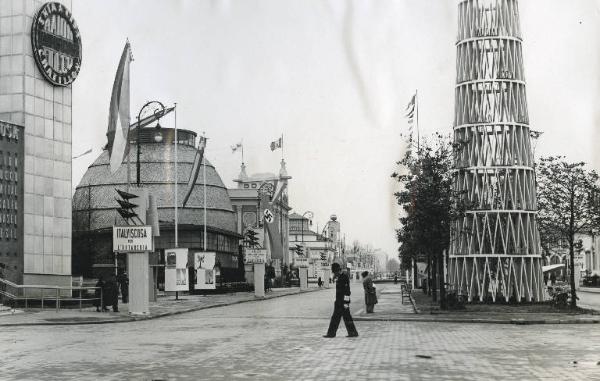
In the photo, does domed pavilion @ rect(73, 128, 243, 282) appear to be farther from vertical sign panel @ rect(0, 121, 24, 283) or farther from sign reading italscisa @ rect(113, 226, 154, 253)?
sign reading italscisa @ rect(113, 226, 154, 253)

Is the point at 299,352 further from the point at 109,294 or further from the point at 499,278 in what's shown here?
the point at 499,278

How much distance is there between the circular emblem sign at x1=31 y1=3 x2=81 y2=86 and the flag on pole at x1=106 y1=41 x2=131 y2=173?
10353 millimetres

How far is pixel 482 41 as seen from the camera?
4622cm

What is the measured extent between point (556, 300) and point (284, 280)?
2553 inches

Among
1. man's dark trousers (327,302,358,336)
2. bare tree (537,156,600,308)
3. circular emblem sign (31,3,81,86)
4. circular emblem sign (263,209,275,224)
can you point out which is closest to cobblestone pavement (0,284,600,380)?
man's dark trousers (327,302,358,336)

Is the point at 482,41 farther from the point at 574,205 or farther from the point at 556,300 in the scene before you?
the point at 556,300

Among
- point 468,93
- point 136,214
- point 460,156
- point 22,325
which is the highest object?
point 468,93

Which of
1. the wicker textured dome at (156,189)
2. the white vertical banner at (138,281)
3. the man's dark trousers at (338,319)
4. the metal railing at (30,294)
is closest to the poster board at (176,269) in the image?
the metal railing at (30,294)

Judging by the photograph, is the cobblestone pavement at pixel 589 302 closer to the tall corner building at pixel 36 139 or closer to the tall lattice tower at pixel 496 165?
the tall lattice tower at pixel 496 165

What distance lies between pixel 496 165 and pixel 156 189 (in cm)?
5975

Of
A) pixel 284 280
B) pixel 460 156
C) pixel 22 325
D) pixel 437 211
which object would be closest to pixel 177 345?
pixel 22 325

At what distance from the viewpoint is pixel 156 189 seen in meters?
99.2

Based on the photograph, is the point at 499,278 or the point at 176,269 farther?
the point at 176,269

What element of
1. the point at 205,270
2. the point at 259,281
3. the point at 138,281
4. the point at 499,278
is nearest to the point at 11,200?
the point at 138,281
